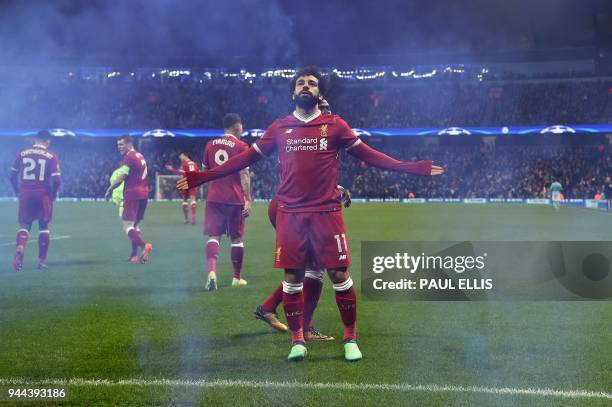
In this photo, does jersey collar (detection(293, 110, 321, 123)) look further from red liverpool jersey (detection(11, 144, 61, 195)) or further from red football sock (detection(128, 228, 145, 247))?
red football sock (detection(128, 228, 145, 247))

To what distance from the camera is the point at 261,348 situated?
596 centimetres

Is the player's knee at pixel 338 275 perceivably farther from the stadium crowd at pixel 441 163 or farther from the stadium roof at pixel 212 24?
the stadium crowd at pixel 441 163

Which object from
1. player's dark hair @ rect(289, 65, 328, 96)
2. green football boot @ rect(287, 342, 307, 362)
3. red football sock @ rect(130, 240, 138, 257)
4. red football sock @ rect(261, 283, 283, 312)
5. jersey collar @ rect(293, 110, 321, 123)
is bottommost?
green football boot @ rect(287, 342, 307, 362)

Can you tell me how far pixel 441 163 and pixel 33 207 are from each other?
4177 cm

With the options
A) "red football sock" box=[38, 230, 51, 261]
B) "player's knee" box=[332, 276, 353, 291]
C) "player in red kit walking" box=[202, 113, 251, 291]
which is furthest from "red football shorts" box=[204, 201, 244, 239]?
"player's knee" box=[332, 276, 353, 291]

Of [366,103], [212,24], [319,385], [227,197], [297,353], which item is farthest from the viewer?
[366,103]

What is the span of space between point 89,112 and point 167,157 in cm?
620

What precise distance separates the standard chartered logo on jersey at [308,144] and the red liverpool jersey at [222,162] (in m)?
3.80

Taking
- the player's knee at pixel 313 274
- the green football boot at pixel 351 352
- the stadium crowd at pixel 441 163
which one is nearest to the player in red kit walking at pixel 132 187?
the player's knee at pixel 313 274

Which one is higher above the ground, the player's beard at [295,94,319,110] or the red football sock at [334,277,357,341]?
the player's beard at [295,94,319,110]

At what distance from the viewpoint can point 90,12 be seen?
274 inches

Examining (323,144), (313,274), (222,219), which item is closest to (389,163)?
(323,144)

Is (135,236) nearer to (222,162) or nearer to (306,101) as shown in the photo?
(222,162)

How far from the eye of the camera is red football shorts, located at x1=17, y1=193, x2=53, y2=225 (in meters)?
11.2
